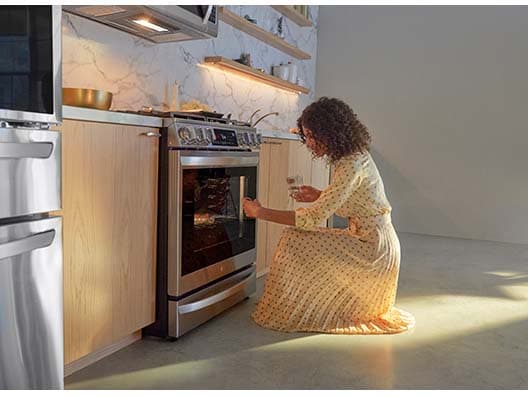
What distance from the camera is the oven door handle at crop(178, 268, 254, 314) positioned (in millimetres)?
2062

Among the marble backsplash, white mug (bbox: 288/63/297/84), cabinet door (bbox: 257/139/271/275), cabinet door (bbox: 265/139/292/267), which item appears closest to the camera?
the marble backsplash

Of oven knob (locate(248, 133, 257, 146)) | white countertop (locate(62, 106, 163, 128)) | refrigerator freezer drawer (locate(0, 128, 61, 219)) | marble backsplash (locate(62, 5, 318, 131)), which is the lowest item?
refrigerator freezer drawer (locate(0, 128, 61, 219))

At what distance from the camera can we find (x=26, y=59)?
110cm

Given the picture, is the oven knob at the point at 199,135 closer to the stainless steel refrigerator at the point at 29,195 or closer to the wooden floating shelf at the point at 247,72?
the stainless steel refrigerator at the point at 29,195

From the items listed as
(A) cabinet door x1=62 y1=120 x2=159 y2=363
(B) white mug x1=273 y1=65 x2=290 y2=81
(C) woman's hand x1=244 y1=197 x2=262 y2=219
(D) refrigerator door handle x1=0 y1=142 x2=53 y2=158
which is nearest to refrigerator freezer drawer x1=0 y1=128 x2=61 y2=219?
(D) refrigerator door handle x1=0 y1=142 x2=53 y2=158

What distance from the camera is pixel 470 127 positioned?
189 inches

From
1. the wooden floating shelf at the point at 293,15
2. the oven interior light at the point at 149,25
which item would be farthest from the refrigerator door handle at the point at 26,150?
the wooden floating shelf at the point at 293,15

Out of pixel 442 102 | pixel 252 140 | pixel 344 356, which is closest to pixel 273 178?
pixel 252 140

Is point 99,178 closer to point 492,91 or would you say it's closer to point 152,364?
point 152,364

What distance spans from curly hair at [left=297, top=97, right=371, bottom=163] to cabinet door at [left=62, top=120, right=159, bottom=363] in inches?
30.3

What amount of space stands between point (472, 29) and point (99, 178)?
4326 mm

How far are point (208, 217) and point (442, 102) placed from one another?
356 centimetres

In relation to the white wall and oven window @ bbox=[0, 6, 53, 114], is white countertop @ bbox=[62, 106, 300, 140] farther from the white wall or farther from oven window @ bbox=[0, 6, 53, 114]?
the white wall

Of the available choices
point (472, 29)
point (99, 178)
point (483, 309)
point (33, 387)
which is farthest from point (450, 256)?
point (33, 387)
